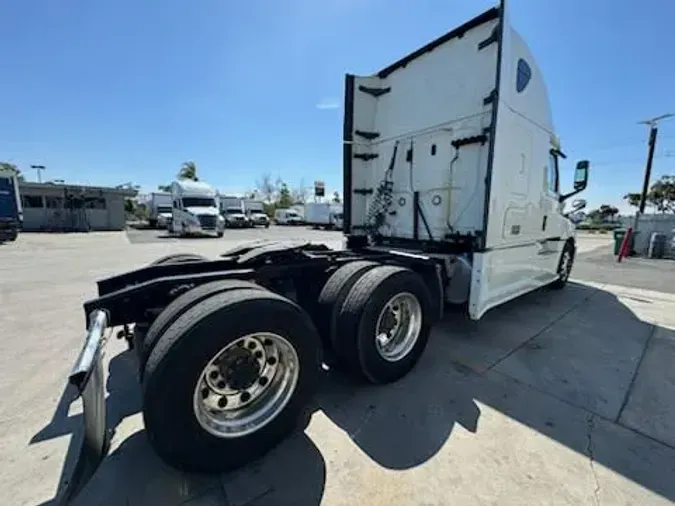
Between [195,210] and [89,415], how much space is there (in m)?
20.2

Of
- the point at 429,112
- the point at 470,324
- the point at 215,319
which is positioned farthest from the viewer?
the point at 470,324

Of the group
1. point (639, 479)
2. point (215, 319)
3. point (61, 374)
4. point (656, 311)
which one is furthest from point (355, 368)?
point (656, 311)

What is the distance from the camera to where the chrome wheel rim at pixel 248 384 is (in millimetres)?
2160

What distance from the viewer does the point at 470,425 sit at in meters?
2.52

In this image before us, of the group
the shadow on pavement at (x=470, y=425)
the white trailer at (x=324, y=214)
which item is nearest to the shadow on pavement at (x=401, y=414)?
the shadow on pavement at (x=470, y=425)

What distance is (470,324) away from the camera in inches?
186

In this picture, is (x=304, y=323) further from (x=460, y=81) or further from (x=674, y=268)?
(x=674, y=268)

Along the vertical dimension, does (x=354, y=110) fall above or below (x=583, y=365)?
above

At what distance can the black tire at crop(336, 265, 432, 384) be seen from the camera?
9.18ft

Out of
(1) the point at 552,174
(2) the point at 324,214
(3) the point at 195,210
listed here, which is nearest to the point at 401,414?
(1) the point at 552,174

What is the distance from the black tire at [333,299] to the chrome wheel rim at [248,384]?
24.7 inches

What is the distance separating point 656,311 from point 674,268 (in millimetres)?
7414

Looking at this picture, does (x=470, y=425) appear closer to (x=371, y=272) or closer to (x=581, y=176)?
(x=371, y=272)

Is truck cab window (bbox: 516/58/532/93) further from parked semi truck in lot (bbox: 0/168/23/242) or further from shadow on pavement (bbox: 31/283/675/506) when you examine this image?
parked semi truck in lot (bbox: 0/168/23/242)
